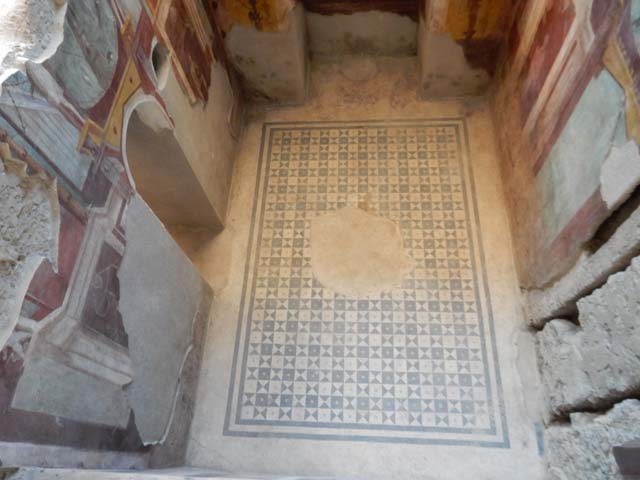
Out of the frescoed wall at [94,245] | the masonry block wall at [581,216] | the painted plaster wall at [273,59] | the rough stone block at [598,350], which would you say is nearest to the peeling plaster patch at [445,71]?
the masonry block wall at [581,216]

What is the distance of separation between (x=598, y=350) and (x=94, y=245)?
1.73 metres

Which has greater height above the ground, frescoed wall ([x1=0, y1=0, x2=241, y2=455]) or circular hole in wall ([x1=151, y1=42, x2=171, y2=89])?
circular hole in wall ([x1=151, y1=42, x2=171, y2=89])

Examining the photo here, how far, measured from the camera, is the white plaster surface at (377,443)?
223 cm

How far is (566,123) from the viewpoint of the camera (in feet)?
6.75

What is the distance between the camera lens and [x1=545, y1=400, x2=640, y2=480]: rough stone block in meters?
1.60

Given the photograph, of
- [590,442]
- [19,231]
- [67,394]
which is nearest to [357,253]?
[590,442]

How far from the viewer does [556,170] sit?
2137 mm

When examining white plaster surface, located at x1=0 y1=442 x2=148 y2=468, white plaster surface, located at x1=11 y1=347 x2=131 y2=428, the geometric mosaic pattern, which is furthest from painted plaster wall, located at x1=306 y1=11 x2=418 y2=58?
white plaster surface, located at x1=0 y1=442 x2=148 y2=468

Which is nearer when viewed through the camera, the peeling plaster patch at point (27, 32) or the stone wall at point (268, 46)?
the peeling plaster patch at point (27, 32)

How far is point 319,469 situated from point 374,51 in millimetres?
2659

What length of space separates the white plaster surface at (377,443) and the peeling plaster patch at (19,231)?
139 centimetres

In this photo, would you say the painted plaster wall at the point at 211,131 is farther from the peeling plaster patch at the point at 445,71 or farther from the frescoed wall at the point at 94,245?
the peeling plaster patch at the point at 445,71

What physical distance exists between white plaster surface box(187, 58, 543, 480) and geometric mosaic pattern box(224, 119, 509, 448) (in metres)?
0.05

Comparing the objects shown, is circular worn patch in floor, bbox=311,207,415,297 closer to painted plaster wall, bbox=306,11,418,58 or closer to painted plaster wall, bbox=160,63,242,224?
painted plaster wall, bbox=160,63,242,224
